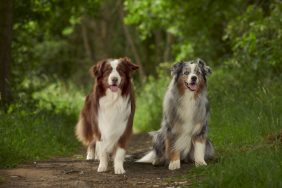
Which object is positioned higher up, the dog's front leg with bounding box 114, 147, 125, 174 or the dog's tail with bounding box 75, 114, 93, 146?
the dog's tail with bounding box 75, 114, 93, 146

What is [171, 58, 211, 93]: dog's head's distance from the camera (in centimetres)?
793

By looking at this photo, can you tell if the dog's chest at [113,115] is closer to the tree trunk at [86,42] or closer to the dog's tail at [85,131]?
the dog's tail at [85,131]

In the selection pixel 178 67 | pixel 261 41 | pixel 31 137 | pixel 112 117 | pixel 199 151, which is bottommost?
pixel 199 151

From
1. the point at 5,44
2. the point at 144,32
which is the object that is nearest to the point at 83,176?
the point at 5,44

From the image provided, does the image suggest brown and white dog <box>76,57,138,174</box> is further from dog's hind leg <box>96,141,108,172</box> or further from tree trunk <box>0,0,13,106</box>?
tree trunk <box>0,0,13,106</box>

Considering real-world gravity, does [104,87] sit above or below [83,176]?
above

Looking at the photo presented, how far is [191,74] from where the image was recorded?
7918mm

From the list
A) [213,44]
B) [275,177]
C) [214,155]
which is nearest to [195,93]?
[214,155]

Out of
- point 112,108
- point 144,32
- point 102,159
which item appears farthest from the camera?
point 144,32

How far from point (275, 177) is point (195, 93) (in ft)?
7.62

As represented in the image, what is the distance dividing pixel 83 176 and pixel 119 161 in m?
0.57

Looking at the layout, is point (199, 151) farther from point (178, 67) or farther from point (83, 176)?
point (83, 176)

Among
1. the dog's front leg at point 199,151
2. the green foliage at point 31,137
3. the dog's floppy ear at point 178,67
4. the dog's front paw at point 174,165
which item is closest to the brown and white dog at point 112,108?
the dog's floppy ear at point 178,67

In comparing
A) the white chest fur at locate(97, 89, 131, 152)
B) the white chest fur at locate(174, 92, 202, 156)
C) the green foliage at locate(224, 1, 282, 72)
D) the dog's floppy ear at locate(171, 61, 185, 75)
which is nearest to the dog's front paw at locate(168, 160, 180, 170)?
the white chest fur at locate(174, 92, 202, 156)
